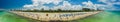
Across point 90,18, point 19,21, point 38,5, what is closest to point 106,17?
point 90,18

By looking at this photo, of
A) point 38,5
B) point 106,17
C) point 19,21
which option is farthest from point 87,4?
point 19,21

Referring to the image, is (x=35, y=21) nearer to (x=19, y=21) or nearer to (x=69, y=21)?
(x=19, y=21)

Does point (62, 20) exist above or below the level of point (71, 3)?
below

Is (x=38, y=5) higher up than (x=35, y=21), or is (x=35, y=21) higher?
(x=38, y=5)

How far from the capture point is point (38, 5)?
7.98 ft

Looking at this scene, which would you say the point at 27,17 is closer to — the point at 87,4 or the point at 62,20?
the point at 62,20

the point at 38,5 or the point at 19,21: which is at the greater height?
the point at 38,5

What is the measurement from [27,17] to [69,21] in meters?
0.40

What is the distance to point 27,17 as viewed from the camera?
96.3 inches

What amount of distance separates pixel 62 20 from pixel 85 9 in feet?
0.79

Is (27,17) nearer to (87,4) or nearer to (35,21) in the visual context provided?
(35,21)

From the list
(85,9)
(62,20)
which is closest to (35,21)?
(62,20)

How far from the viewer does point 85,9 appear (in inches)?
95.0

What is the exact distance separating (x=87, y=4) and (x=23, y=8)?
1.98 ft
